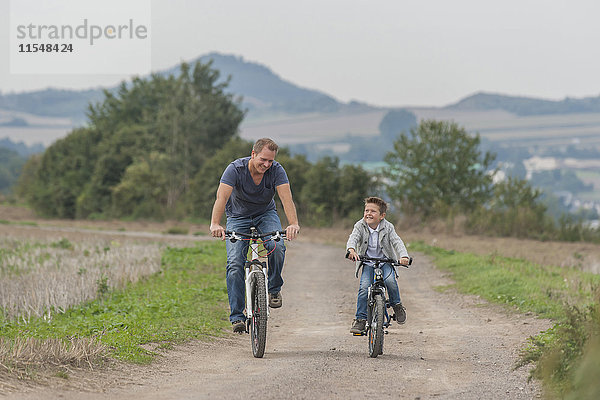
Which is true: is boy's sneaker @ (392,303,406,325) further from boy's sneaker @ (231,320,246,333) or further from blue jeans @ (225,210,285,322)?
boy's sneaker @ (231,320,246,333)

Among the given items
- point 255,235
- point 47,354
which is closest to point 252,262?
point 255,235

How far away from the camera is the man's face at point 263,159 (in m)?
8.60

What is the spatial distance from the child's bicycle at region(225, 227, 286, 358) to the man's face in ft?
2.48

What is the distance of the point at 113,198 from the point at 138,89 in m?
15.7

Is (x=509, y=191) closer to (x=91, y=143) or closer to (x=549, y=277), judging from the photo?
(x=549, y=277)

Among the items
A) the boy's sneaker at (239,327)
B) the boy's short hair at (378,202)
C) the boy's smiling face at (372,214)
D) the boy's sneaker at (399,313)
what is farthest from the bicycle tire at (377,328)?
the boy's sneaker at (239,327)

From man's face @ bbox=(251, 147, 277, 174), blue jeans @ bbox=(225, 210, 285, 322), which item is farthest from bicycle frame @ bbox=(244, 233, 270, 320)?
man's face @ bbox=(251, 147, 277, 174)

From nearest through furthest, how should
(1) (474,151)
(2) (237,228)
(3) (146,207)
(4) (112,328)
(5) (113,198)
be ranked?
(2) (237,228) → (4) (112,328) → (1) (474,151) → (3) (146,207) → (5) (113,198)

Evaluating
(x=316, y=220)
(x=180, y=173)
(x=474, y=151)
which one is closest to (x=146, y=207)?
(x=180, y=173)

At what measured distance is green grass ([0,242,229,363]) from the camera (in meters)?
9.76

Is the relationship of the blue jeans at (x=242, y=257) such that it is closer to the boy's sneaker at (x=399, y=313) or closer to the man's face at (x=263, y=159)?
the man's face at (x=263, y=159)

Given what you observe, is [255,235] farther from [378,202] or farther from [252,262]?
[378,202]

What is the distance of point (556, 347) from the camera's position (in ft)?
24.0

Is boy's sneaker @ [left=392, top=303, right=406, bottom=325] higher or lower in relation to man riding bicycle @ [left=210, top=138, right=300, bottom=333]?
lower
